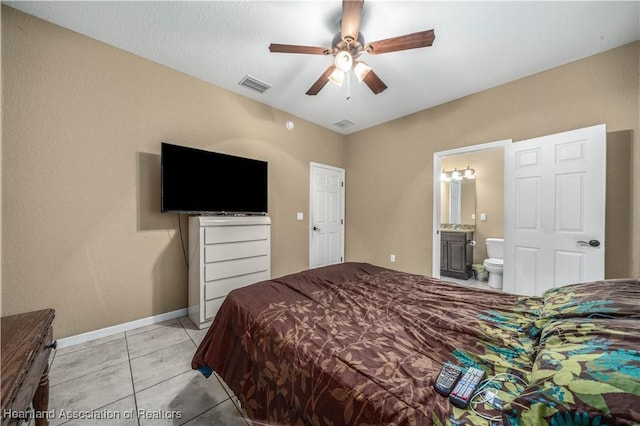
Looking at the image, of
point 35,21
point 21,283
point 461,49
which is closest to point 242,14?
point 35,21

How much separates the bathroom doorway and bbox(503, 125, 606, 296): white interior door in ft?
4.23

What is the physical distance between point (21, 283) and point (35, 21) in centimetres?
212

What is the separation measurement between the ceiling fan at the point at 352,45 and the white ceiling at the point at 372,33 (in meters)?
0.26

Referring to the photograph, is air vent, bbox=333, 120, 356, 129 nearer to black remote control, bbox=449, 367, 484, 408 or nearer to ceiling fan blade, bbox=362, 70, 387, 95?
ceiling fan blade, bbox=362, 70, 387, 95

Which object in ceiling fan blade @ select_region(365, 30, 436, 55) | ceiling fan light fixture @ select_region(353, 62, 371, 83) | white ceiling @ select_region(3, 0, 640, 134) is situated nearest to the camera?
ceiling fan blade @ select_region(365, 30, 436, 55)

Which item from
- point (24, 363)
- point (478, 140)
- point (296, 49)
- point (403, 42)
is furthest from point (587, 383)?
point (478, 140)

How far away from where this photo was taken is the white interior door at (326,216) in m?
4.01

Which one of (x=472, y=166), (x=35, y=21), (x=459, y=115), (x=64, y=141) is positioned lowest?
(x=64, y=141)

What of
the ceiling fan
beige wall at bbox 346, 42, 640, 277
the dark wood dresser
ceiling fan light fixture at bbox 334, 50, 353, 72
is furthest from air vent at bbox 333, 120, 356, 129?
the dark wood dresser

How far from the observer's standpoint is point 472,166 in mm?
4543

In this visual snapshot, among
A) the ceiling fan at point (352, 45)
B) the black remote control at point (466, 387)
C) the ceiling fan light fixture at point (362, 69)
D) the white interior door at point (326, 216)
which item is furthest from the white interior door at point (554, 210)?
the white interior door at point (326, 216)

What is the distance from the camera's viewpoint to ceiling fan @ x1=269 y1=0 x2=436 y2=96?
1.62 meters

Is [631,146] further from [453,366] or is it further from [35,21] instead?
[35,21]

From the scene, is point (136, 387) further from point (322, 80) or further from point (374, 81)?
point (374, 81)
